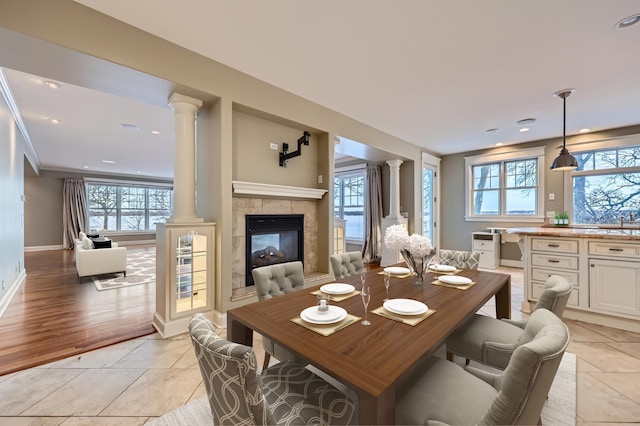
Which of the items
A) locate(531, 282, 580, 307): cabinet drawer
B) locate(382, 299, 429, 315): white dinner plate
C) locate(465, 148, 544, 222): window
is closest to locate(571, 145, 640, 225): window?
locate(465, 148, 544, 222): window

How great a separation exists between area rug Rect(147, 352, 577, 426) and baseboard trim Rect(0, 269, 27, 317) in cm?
317

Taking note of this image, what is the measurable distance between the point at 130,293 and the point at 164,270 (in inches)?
78.6

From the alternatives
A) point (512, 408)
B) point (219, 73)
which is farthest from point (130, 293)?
point (512, 408)

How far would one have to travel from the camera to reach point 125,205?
Answer: 10102 millimetres

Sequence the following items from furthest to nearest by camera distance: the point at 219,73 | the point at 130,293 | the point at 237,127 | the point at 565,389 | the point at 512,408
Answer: the point at 130,293 < the point at 237,127 < the point at 219,73 < the point at 565,389 < the point at 512,408

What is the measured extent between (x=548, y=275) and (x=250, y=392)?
11.9 ft

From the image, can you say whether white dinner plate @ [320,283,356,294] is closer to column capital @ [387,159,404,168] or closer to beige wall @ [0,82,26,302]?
beige wall @ [0,82,26,302]

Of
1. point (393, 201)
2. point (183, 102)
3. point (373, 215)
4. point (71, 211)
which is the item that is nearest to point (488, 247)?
point (393, 201)

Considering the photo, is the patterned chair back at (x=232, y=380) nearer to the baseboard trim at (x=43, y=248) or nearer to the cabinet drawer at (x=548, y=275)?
the cabinet drawer at (x=548, y=275)

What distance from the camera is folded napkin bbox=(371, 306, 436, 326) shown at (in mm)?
1251

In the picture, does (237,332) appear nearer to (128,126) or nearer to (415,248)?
(415,248)

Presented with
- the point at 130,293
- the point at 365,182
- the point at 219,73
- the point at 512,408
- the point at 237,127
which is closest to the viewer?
the point at 512,408

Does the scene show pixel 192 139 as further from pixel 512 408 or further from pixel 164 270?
pixel 512 408

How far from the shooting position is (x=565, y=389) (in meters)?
1.81
